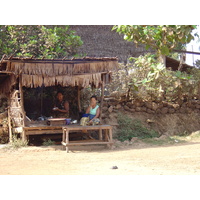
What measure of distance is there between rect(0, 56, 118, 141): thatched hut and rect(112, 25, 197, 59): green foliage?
174cm

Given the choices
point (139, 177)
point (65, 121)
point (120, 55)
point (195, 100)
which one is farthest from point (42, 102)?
point (139, 177)

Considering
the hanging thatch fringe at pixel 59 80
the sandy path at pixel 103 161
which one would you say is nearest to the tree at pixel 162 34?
the hanging thatch fringe at pixel 59 80

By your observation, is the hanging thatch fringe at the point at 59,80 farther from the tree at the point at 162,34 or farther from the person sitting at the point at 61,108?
the tree at the point at 162,34

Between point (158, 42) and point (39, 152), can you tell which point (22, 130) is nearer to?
point (39, 152)

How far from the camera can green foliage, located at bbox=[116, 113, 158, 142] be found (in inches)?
453

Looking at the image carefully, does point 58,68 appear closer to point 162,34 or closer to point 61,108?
point 61,108

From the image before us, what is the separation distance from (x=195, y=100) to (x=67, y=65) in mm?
6713

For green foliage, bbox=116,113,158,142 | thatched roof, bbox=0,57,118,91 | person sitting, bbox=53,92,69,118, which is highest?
thatched roof, bbox=0,57,118,91

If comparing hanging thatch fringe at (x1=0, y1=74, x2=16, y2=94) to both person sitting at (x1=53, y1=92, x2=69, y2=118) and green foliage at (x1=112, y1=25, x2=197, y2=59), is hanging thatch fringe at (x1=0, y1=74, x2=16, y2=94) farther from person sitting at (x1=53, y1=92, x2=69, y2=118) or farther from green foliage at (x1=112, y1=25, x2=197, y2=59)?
green foliage at (x1=112, y1=25, x2=197, y2=59)

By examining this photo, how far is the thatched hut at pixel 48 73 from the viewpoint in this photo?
29.8ft

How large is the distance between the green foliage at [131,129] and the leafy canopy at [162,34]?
409 cm

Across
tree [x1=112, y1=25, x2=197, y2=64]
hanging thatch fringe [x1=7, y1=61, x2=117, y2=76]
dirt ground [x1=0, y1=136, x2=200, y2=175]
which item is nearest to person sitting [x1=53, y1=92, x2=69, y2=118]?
hanging thatch fringe [x1=7, y1=61, x2=117, y2=76]

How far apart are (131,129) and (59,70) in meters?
3.98

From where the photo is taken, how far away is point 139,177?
5238 millimetres
